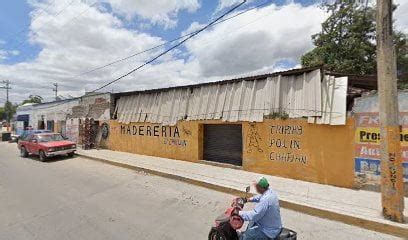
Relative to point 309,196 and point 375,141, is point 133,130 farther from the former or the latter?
point 375,141

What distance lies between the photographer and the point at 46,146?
15.1 metres

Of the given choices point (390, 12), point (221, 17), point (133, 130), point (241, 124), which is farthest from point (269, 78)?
point (133, 130)

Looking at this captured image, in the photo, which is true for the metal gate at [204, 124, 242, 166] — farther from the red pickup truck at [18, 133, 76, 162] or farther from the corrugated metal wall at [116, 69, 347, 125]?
the red pickup truck at [18, 133, 76, 162]

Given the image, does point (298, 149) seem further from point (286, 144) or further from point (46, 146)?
point (46, 146)

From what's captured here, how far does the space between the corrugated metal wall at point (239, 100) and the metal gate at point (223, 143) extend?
63 cm

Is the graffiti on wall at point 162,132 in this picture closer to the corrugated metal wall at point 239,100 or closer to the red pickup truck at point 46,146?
the corrugated metal wall at point 239,100

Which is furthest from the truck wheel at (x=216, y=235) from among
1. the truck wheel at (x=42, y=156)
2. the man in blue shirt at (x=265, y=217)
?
the truck wheel at (x=42, y=156)

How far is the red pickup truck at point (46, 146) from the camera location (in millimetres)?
15125

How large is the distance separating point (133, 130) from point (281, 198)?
35.7ft

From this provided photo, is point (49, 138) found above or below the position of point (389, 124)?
below

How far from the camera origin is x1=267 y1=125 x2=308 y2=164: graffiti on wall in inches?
351

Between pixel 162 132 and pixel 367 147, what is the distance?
9.29 metres

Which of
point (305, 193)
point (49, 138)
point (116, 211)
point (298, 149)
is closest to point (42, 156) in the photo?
point (49, 138)

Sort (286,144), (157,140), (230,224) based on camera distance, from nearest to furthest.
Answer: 1. (230,224)
2. (286,144)
3. (157,140)
